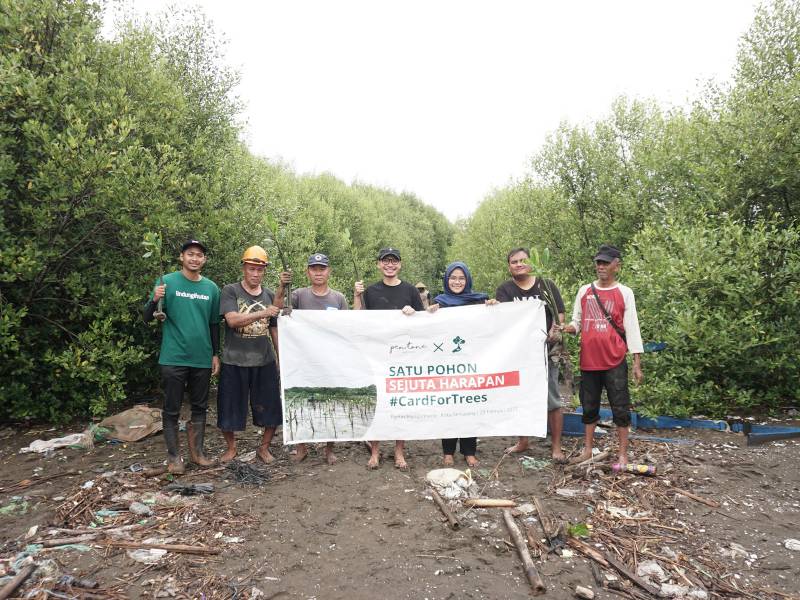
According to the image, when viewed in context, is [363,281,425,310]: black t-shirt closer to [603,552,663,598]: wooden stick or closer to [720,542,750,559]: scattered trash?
[603,552,663,598]: wooden stick

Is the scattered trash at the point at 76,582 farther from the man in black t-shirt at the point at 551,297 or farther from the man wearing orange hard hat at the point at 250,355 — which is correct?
the man in black t-shirt at the point at 551,297

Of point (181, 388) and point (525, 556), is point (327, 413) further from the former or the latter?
point (525, 556)

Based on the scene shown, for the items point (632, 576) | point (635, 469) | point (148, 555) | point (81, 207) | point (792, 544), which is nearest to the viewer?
point (632, 576)

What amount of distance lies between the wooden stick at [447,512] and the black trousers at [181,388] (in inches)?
112

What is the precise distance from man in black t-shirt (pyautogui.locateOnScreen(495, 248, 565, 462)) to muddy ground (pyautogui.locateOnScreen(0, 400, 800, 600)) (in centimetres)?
51

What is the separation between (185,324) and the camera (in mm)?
5277

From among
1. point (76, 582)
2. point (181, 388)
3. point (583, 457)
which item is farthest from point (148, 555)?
point (583, 457)

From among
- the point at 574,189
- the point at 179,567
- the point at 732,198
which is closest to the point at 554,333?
the point at 179,567

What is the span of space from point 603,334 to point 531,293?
93 cm

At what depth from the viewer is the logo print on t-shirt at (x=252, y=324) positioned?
5.46 m

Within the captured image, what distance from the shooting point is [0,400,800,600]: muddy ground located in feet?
11.3

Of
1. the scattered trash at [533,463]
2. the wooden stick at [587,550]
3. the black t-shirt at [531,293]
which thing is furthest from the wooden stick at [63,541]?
the black t-shirt at [531,293]

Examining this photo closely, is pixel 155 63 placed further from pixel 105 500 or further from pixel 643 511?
pixel 643 511

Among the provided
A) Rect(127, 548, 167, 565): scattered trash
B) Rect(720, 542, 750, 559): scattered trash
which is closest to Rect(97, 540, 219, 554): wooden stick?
Rect(127, 548, 167, 565): scattered trash
